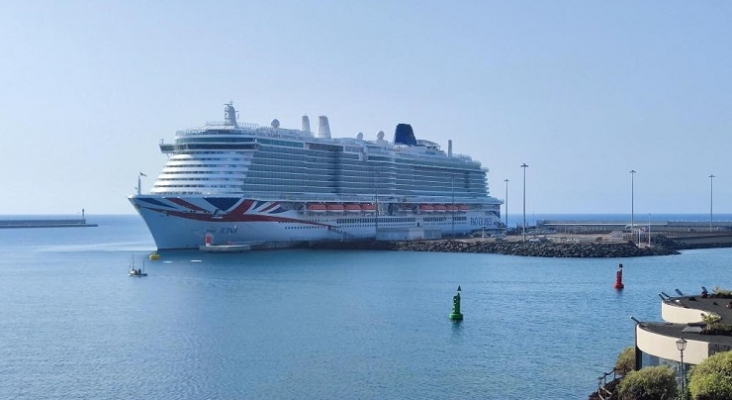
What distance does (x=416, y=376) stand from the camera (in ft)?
87.8

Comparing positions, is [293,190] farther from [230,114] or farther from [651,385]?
[651,385]

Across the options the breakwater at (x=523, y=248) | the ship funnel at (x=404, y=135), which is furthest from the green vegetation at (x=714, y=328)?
the ship funnel at (x=404, y=135)

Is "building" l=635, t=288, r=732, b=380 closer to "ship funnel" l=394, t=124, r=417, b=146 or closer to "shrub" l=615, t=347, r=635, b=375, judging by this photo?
"shrub" l=615, t=347, r=635, b=375

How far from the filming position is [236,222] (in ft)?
246

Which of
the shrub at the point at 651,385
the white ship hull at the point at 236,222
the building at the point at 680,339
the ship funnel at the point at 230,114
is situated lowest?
the shrub at the point at 651,385

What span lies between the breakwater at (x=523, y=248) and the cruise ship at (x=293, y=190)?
12.6ft

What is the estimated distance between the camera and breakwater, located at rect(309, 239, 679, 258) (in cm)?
7644

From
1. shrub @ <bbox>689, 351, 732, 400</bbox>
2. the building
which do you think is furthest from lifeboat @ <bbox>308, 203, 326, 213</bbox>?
shrub @ <bbox>689, 351, 732, 400</bbox>

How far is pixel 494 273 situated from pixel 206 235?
25587 mm

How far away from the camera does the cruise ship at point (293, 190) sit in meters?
74.2

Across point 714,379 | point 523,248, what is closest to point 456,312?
point 714,379

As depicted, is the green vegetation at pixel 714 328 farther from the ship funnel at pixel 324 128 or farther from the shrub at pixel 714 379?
the ship funnel at pixel 324 128

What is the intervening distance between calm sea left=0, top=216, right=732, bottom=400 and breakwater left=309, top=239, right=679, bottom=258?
12056 millimetres

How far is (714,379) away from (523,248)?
206ft
